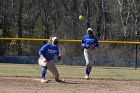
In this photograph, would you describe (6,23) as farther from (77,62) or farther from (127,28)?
(77,62)

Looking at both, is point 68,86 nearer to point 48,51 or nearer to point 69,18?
point 48,51

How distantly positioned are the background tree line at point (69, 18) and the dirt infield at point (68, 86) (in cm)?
2111

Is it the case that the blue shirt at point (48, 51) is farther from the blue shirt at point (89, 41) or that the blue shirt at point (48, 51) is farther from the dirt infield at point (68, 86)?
the blue shirt at point (89, 41)

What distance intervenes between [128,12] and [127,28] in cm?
146

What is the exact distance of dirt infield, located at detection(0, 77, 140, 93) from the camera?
12420 mm

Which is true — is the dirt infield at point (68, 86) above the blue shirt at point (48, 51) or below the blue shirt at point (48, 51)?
below

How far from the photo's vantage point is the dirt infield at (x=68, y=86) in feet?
40.7

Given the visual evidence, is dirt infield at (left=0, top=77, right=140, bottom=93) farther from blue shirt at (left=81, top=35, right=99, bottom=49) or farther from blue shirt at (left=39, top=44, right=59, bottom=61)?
blue shirt at (left=81, top=35, right=99, bottom=49)

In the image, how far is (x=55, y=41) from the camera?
46.2ft

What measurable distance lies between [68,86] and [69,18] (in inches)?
1180

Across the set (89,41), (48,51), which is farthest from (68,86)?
(89,41)

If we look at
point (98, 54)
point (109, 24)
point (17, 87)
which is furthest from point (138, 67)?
point (109, 24)

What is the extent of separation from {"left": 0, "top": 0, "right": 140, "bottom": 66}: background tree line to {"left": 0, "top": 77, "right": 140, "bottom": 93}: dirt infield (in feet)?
69.2

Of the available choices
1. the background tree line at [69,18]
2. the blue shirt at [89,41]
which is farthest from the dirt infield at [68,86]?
the background tree line at [69,18]
